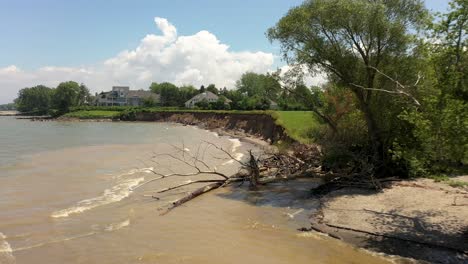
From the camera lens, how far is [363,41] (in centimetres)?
2030

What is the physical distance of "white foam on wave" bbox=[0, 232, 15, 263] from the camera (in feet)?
35.6

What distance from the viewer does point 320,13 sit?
67.1ft

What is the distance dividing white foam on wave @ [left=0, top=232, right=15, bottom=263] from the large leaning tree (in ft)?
50.9

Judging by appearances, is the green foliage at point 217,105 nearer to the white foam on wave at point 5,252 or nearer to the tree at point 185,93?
the tree at point 185,93

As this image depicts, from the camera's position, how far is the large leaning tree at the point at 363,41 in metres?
19.4

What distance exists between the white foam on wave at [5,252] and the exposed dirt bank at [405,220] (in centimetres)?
930

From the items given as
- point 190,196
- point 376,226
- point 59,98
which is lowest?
point 190,196

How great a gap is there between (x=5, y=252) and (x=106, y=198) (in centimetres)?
706

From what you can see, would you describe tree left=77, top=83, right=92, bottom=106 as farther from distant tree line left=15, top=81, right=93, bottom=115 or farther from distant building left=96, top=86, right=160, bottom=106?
distant building left=96, top=86, right=160, bottom=106

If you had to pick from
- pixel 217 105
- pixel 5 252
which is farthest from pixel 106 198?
pixel 217 105

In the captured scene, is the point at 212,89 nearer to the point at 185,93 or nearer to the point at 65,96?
the point at 185,93

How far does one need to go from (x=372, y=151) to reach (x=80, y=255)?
14.7m

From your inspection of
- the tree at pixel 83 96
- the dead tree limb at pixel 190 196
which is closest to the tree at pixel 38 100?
the tree at pixel 83 96

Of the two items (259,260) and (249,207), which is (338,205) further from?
(259,260)
